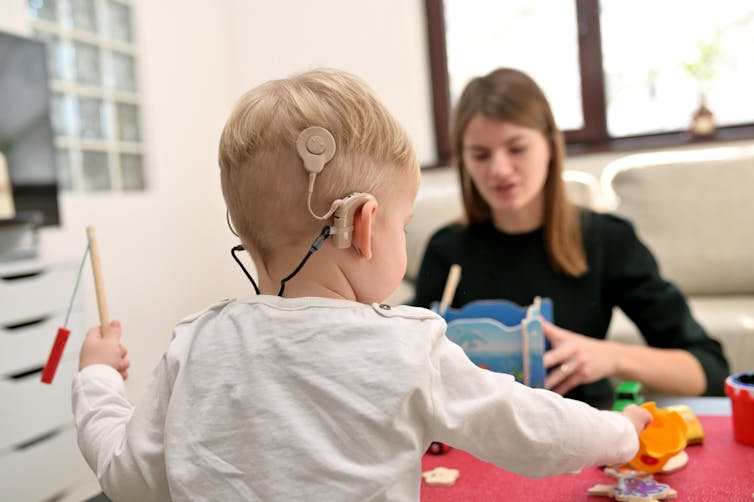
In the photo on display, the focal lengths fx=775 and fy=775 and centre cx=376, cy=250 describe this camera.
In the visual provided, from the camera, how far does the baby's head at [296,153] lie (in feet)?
1.98

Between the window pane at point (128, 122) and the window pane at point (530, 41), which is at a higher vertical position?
the window pane at point (530, 41)

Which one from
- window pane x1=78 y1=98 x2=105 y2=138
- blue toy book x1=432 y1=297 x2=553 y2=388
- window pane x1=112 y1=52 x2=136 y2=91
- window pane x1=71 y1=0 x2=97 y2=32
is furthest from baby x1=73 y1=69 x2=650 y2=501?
window pane x1=112 y1=52 x2=136 y2=91

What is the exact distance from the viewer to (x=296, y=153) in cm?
60

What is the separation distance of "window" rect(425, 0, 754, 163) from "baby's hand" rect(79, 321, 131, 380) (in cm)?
256

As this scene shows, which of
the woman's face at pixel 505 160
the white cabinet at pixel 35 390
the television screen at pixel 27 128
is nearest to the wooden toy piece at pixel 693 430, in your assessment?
the woman's face at pixel 505 160

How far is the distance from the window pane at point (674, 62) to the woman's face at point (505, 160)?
6.75 ft

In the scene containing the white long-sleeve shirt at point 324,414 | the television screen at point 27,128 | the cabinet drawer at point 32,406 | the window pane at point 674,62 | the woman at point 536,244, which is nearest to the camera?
the white long-sleeve shirt at point 324,414

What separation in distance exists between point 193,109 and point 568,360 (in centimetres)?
293

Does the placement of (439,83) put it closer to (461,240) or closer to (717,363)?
(461,240)

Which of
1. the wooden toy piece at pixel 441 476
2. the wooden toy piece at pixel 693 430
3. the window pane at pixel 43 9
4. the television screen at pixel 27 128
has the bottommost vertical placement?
the wooden toy piece at pixel 441 476

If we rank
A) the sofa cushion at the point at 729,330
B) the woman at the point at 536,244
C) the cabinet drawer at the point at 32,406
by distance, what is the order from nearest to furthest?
the woman at the point at 536,244 → the cabinet drawer at the point at 32,406 → the sofa cushion at the point at 729,330

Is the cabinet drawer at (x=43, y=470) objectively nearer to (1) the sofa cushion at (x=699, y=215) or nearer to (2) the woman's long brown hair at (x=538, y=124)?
(2) the woman's long brown hair at (x=538, y=124)

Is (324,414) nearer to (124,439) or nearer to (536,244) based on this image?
(124,439)

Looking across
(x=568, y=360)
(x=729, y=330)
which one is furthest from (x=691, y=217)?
(x=568, y=360)
